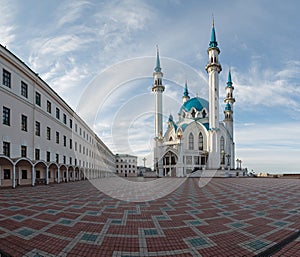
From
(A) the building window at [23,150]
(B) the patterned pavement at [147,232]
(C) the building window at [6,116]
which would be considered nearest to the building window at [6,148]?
(C) the building window at [6,116]

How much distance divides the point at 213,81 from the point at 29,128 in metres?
41.2

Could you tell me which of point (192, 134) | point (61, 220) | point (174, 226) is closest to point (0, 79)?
point (61, 220)

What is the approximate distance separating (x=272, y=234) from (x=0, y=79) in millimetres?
19482

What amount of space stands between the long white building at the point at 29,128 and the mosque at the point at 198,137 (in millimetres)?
25318

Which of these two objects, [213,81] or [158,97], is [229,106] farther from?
[158,97]

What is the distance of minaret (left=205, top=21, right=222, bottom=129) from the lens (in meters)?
49.3

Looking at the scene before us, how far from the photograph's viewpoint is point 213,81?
1951 inches

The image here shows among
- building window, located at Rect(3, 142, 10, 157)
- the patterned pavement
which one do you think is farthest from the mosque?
the patterned pavement

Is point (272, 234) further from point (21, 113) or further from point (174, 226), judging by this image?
point (21, 113)

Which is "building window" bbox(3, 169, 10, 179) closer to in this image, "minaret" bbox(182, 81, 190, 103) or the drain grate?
the drain grate

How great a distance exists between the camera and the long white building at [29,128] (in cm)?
1672

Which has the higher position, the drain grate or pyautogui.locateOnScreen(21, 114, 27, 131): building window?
pyautogui.locateOnScreen(21, 114, 27, 131): building window

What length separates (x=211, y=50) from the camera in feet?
166

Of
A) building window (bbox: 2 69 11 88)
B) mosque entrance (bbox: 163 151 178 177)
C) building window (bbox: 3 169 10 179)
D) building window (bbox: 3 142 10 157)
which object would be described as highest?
building window (bbox: 2 69 11 88)
